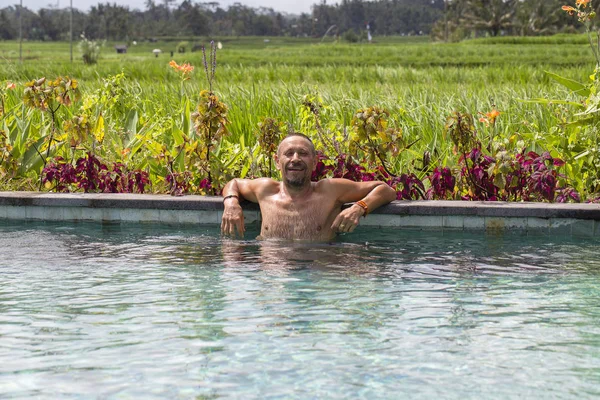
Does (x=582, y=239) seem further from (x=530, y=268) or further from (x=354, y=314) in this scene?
(x=354, y=314)

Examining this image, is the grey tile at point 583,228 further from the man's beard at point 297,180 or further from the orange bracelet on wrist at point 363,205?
the man's beard at point 297,180

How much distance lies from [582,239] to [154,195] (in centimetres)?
318

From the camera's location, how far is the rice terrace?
12.8ft

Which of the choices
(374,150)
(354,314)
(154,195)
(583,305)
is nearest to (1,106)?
(154,195)

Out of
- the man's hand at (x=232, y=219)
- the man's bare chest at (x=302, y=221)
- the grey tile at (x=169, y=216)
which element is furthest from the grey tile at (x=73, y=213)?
the man's bare chest at (x=302, y=221)

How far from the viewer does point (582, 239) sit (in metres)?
6.52

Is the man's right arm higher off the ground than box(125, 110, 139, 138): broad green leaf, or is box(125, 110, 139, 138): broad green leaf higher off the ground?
box(125, 110, 139, 138): broad green leaf

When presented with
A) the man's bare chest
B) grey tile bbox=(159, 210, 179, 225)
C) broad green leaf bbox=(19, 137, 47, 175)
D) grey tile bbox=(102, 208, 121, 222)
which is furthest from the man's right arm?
broad green leaf bbox=(19, 137, 47, 175)

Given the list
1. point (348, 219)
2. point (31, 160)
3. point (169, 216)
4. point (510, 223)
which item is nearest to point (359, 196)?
point (348, 219)

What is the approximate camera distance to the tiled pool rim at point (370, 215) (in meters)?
6.57

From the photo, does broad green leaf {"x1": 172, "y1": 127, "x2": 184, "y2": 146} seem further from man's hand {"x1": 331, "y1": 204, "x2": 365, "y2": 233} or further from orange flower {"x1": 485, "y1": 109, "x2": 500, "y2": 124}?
orange flower {"x1": 485, "y1": 109, "x2": 500, "y2": 124}

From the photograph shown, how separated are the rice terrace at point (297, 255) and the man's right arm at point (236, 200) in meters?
0.02

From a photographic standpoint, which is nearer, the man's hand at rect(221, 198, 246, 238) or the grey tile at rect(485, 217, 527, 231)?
the man's hand at rect(221, 198, 246, 238)

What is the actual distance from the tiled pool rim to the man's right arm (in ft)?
0.40
